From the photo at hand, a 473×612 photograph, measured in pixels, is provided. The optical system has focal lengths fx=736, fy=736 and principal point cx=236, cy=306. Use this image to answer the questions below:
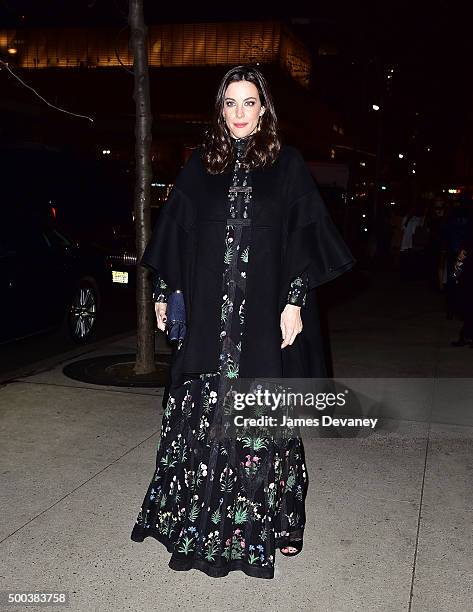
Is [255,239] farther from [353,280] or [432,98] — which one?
[432,98]

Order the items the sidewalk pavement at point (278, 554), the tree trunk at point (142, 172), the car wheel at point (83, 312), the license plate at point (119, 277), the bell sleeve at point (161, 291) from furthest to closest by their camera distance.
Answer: the license plate at point (119, 277) < the car wheel at point (83, 312) < the tree trunk at point (142, 172) < the bell sleeve at point (161, 291) < the sidewalk pavement at point (278, 554)

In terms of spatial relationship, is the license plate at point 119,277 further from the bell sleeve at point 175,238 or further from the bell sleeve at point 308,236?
the bell sleeve at point 308,236

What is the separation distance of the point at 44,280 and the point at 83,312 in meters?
1.06

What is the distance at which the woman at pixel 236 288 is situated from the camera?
3209mm

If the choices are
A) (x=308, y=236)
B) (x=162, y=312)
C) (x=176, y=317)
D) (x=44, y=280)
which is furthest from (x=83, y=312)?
(x=308, y=236)

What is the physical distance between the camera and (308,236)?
3236 millimetres

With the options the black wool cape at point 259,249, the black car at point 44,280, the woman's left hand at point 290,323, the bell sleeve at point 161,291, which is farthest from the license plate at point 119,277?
the woman's left hand at point 290,323

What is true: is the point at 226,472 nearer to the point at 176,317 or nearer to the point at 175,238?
the point at 176,317

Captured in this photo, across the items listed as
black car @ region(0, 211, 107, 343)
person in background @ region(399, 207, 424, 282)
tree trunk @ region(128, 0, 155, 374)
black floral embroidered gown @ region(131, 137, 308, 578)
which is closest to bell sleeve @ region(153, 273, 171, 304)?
black floral embroidered gown @ region(131, 137, 308, 578)

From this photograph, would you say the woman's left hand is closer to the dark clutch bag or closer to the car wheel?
the dark clutch bag

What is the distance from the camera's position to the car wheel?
895 centimetres

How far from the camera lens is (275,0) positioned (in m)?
40.7

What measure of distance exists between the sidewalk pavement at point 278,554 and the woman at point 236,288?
22 cm

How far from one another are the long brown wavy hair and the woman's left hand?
650 mm
